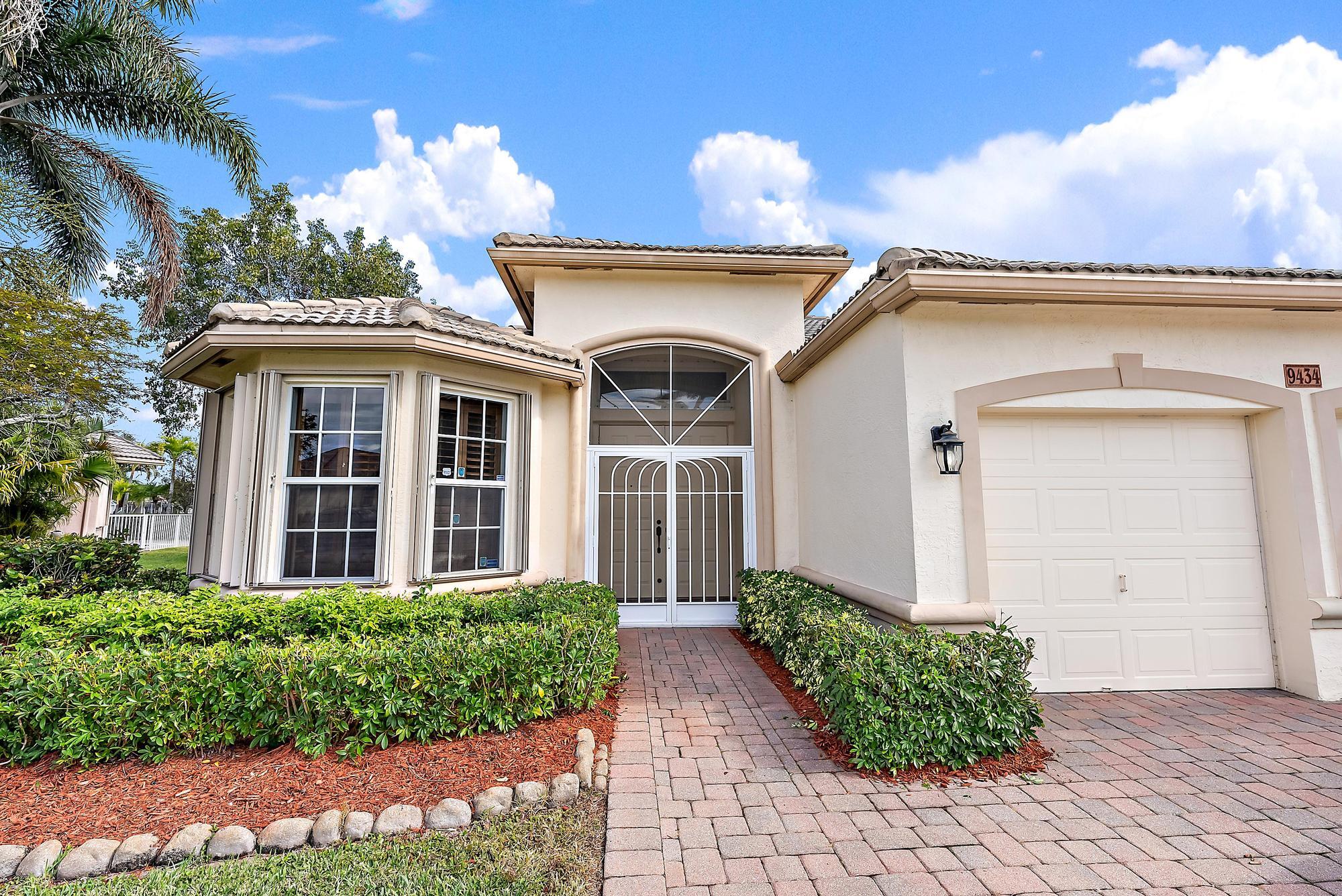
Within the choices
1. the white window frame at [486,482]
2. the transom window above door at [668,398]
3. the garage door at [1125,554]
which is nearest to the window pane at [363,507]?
the white window frame at [486,482]

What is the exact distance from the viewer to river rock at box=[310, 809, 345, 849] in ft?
9.87

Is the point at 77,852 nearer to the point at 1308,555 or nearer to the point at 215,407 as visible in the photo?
the point at 215,407

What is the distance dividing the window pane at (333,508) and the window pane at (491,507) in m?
1.42

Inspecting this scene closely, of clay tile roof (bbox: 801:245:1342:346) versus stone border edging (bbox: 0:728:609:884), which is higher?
clay tile roof (bbox: 801:245:1342:346)

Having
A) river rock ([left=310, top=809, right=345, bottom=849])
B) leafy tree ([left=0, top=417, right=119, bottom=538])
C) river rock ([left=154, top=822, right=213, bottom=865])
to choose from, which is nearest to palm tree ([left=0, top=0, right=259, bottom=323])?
leafy tree ([left=0, top=417, right=119, bottom=538])

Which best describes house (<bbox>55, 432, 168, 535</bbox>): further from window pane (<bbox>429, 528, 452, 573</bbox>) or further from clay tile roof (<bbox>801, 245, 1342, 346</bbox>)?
clay tile roof (<bbox>801, 245, 1342, 346</bbox>)

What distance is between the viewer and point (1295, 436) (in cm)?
527

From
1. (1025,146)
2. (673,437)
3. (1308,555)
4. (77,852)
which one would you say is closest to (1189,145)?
(1025,146)

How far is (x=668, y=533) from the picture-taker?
8281mm

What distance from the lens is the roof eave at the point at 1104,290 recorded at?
16.0ft

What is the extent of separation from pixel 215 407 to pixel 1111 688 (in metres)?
10.4

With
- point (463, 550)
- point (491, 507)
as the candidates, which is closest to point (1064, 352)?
point (491, 507)

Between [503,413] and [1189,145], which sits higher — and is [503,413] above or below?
below

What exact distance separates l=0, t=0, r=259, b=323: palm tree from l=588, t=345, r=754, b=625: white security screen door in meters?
8.89
